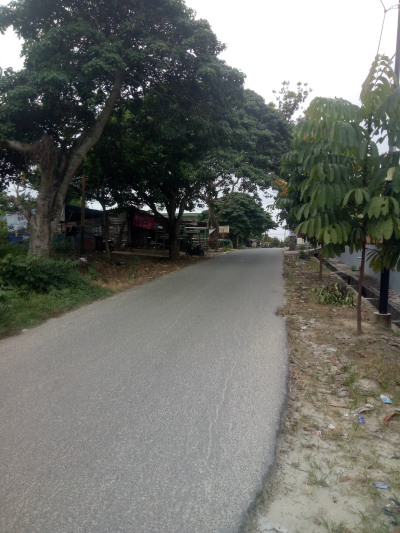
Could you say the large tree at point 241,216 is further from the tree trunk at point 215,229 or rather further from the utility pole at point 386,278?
the utility pole at point 386,278

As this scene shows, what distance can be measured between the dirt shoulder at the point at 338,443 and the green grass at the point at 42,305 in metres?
4.85

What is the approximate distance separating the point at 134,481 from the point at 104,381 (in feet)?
6.66

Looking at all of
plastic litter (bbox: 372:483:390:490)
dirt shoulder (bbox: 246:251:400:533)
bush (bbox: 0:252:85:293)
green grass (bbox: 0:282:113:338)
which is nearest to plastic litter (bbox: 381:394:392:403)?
dirt shoulder (bbox: 246:251:400:533)

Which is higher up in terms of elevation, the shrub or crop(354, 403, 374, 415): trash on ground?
the shrub

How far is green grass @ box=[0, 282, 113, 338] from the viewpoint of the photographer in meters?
7.34

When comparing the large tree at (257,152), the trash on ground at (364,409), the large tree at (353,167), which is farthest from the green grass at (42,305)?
the large tree at (257,152)

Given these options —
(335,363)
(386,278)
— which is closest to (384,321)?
(386,278)

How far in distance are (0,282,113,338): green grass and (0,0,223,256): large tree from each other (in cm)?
262

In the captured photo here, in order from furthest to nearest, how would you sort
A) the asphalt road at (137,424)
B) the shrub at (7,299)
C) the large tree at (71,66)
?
1. the large tree at (71,66)
2. the shrub at (7,299)
3. the asphalt road at (137,424)

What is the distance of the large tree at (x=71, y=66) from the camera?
10.8 m

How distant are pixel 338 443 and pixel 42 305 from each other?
6.65 meters

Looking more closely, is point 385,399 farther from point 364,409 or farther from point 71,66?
point 71,66

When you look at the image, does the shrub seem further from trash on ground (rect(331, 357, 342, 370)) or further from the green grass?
trash on ground (rect(331, 357, 342, 370))

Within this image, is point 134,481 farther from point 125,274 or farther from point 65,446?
point 125,274
